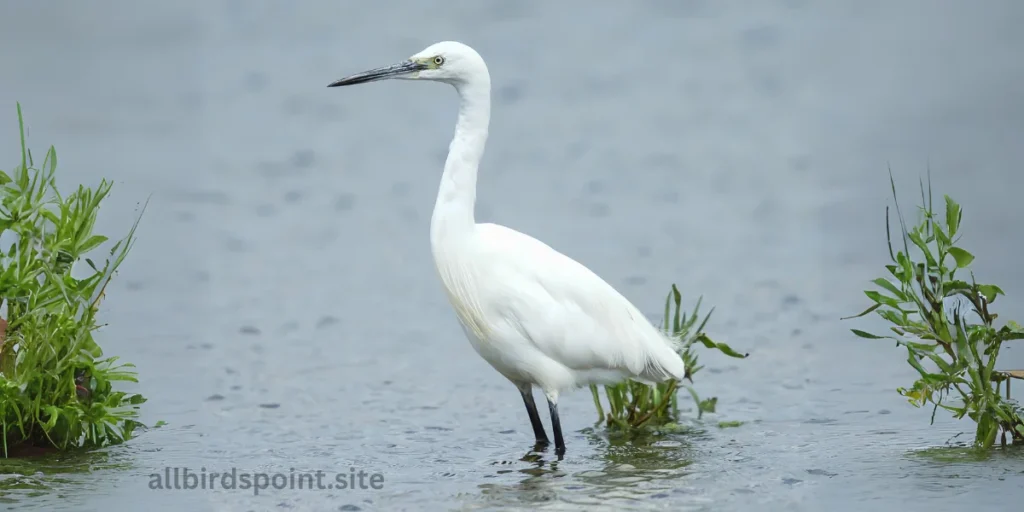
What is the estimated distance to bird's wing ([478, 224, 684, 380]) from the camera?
561cm

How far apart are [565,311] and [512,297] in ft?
0.85

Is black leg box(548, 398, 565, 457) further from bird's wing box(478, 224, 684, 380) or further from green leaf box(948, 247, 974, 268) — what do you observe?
green leaf box(948, 247, 974, 268)

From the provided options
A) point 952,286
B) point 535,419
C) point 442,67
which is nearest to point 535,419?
point 535,419

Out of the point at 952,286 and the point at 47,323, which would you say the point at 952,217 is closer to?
the point at 952,286

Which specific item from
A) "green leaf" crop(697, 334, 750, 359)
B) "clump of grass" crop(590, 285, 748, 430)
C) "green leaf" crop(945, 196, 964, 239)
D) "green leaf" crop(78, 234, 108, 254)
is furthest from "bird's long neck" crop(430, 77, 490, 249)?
"green leaf" crop(945, 196, 964, 239)

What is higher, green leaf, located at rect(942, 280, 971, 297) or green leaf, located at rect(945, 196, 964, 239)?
green leaf, located at rect(945, 196, 964, 239)

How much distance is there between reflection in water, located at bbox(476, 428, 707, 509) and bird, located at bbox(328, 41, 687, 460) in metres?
0.22

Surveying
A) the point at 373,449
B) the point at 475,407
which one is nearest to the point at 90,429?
the point at 373,449

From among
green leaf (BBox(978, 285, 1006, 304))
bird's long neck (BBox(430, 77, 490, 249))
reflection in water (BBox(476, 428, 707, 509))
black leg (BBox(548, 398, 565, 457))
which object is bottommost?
reflection in water (BBox(476, 428, 707, 509))

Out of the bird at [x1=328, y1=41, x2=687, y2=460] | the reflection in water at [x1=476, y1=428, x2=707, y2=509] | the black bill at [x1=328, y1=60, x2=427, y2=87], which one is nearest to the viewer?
the reflection in water at [x1=476, y1=428, x2=707, y2=509]

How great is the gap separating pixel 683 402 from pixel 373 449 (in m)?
1.74

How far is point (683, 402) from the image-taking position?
6707 mm

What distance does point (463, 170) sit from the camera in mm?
5668

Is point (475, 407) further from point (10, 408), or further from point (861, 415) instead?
point (10, 408)
